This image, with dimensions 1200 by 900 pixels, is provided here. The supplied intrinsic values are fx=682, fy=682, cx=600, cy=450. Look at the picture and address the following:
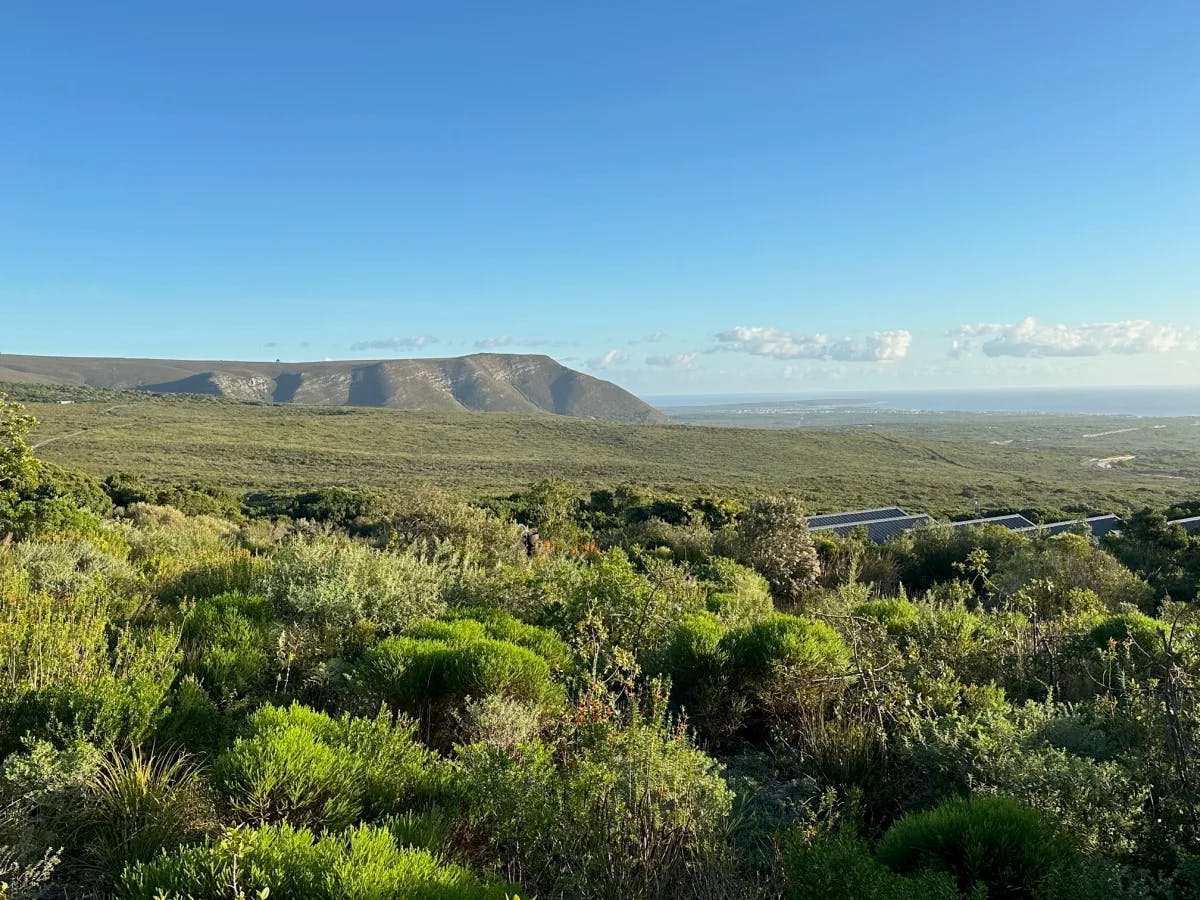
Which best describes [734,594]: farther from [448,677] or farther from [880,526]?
[880,526]

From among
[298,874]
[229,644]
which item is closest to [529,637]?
[229,644]

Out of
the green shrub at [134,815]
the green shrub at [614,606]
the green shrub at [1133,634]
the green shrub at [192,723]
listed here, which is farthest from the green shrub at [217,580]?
the green shrub at [1133,634]

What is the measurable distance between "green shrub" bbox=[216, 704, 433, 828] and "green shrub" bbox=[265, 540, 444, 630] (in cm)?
232

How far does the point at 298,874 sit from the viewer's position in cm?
220

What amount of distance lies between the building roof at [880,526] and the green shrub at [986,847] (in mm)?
19352

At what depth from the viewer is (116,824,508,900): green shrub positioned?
2.12m

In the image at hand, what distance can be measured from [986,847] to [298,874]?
2.56 metres

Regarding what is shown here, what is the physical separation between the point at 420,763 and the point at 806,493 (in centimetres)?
4585

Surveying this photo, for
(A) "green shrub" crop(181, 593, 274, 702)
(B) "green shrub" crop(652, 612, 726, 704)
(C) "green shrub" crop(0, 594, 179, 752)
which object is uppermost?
(C) "green shrub" crop(0, 594, 179, 752)

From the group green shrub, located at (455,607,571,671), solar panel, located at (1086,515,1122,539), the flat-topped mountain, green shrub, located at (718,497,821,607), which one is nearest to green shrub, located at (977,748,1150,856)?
green shrub, located at (455,607,571,671)

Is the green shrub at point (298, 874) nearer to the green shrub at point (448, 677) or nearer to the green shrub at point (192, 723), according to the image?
the green shrub at point (192, 723)

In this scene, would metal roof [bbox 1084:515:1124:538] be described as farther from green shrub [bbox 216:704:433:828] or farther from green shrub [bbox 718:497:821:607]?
green shrub [bbox 216:704:433:828]

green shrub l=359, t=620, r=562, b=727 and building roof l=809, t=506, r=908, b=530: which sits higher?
green shrub l=359, t=620, r=562, b=727

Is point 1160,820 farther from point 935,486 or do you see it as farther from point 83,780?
point 935,486
